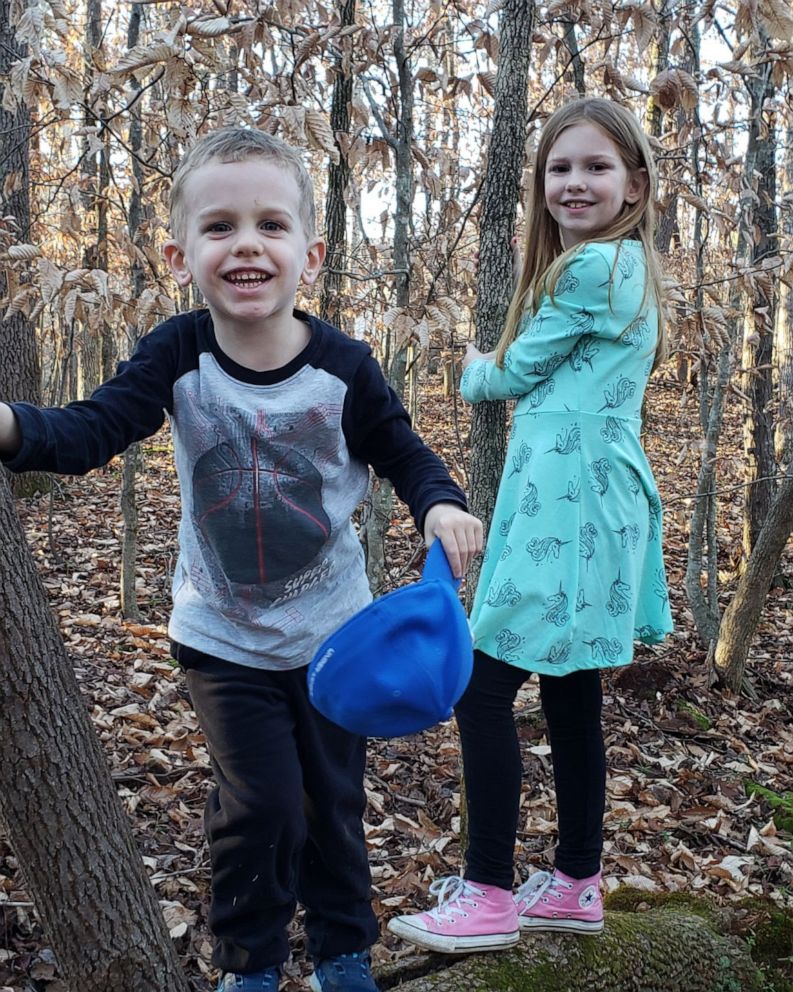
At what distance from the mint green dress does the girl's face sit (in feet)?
0.41

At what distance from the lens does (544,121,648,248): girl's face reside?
2361 mm

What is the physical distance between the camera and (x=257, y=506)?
6.40 ft

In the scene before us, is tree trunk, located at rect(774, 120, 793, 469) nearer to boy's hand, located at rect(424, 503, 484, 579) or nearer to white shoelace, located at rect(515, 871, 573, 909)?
white shoelace, located at rect(515, 871, 573, 909)

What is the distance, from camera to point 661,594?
246cm

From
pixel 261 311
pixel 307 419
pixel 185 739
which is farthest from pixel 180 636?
pixel 185 739

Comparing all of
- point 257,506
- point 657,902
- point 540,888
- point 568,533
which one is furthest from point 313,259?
point 657,902

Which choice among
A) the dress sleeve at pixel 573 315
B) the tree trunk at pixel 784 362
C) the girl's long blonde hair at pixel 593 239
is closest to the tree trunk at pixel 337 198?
the girl's long blonde hair at pixel 593 239

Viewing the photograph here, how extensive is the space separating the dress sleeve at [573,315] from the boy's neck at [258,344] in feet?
2.18

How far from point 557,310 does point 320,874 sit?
1.54m

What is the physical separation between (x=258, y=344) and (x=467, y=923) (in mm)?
1526

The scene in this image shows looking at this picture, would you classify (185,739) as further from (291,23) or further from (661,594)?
(291,23)

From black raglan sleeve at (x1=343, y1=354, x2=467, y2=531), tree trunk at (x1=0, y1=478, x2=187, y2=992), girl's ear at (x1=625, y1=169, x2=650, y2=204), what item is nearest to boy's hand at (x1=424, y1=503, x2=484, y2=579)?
black raglan sleeve at (x1=343, y1=354, x2=467, y2=531)

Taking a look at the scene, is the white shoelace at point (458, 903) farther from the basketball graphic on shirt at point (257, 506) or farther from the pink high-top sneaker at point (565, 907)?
the basketball graphic on shirt at point (257, 506)

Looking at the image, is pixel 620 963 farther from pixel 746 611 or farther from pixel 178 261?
pixel 746 611
